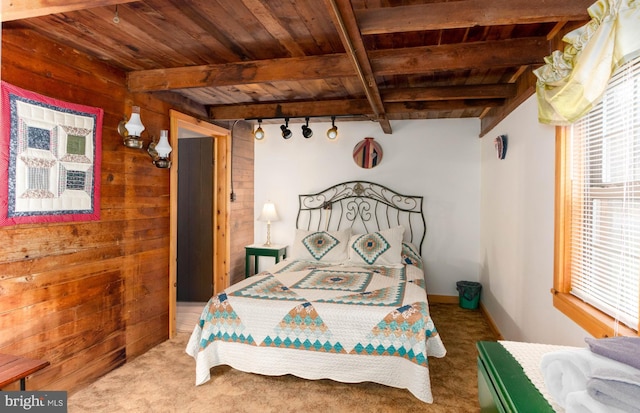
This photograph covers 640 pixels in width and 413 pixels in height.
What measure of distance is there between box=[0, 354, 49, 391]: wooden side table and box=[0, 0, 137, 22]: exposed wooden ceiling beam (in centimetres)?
162

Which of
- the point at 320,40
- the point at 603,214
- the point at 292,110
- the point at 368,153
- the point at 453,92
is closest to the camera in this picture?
the point at 603,214

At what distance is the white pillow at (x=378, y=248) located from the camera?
13.2ft

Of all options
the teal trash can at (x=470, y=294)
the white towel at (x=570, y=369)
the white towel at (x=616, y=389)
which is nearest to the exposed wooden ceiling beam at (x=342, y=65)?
the white towel at (x=570, y=369)

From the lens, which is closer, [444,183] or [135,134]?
[135,134]

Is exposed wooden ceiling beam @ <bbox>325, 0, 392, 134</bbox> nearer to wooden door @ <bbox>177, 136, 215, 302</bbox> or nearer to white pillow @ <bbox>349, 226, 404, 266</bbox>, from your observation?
white pillow @ <bbox>349, 226, 404, 266</bbox>

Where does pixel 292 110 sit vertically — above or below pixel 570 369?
above

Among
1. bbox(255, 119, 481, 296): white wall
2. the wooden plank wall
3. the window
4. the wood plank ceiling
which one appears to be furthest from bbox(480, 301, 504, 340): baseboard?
the wooden plank wall

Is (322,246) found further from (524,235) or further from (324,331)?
(524,235)

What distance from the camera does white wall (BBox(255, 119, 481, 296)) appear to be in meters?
4.61

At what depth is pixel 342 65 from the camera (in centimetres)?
257

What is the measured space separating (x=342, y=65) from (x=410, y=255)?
2.41 meters

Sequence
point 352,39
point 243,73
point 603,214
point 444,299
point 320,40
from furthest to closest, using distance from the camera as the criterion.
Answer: point 444,299 < point 243,73 < point 320,40 < point 352,39 < point 603,214

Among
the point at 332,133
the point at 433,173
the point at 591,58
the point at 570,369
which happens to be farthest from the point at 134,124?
the point at 433,173
